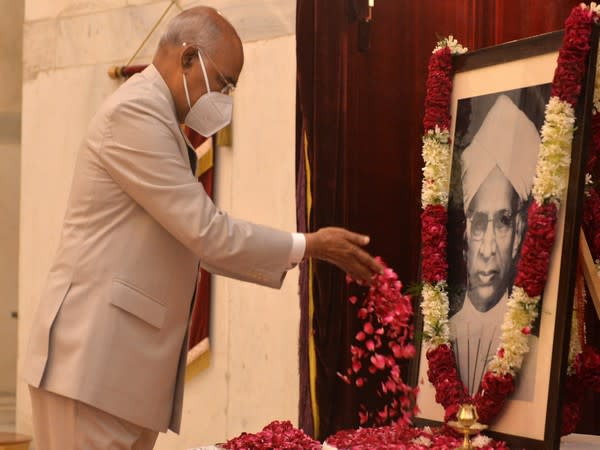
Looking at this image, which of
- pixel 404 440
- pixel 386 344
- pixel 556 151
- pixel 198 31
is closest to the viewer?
pixel 198 31

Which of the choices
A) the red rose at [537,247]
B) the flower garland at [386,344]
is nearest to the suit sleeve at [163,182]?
the flower garland at [386,344]

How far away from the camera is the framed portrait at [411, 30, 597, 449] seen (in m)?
3.71

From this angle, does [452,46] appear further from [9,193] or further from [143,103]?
[9,193]

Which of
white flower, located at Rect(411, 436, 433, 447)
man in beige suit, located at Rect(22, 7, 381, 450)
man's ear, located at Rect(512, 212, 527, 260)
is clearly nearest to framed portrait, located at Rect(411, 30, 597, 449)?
man's ear, located at Rect(512, 212, 527, 260)

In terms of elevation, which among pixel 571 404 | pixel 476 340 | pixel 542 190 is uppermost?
pixel 542 190

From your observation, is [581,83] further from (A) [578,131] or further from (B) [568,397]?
(B) [568,397]

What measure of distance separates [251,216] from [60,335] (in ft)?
11.3

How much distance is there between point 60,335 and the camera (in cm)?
307

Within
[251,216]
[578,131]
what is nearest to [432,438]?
[578,131]

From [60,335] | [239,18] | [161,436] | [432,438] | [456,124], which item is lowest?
[161,436]

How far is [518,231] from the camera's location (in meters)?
3.97

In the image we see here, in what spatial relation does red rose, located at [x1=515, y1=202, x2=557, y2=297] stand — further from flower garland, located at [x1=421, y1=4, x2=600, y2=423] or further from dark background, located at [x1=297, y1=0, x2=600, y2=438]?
dark background, located at [x1=297, y1=0, x2=600, y2=438]

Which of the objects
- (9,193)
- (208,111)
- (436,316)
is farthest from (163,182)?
(9,193)

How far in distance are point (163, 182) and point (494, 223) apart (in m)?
1.58
